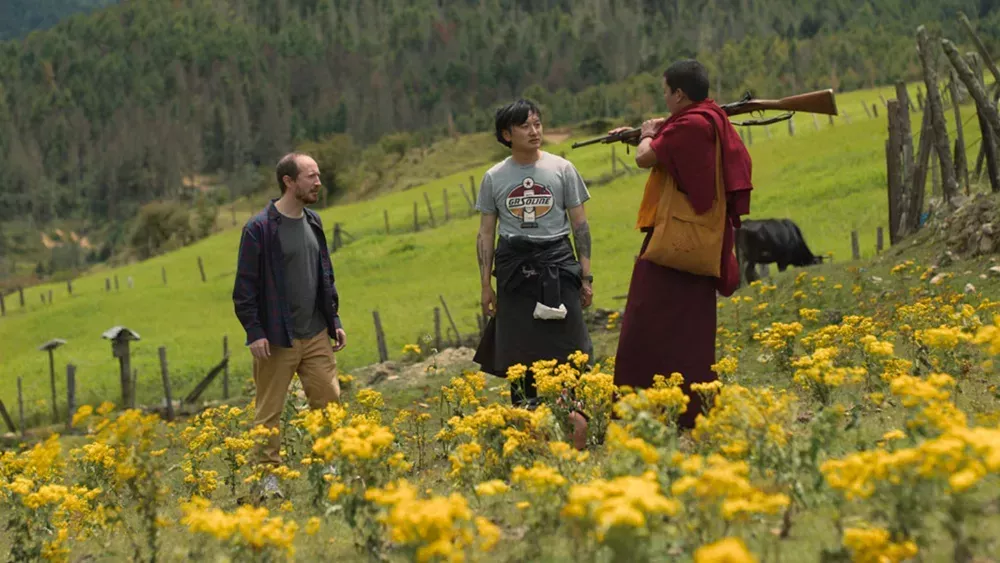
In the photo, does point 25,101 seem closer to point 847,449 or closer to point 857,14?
point 857,14

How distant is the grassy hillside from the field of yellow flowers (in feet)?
58.3

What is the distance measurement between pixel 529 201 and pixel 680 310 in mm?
1265

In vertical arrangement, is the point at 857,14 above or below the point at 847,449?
above

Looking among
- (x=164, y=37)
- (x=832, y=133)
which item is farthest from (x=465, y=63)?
(x=832, y=133)

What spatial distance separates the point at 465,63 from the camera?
159 metres

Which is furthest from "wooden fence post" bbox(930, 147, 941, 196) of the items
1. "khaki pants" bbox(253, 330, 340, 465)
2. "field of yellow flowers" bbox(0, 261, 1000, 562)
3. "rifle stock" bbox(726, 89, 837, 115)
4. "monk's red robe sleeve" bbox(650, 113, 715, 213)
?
"khaki pants" bbox(253, 330, 340, 465)

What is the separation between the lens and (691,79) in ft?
20.8

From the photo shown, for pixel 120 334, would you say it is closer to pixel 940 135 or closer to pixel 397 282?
pixel 940 135

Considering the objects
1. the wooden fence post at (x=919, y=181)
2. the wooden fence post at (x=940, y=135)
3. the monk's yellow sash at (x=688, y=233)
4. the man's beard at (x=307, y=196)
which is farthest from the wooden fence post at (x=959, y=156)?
the man's beard at (x=307, y=196)

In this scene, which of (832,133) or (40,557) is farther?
(832,133)

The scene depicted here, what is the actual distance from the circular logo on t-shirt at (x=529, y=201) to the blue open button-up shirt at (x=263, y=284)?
1.28 meters

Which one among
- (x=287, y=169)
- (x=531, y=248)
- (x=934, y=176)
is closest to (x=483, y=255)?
(x=531, y=248)

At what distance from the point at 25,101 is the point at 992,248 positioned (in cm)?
18067

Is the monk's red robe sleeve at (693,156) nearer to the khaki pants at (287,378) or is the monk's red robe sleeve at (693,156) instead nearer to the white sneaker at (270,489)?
the khaki pants at (287,378)
